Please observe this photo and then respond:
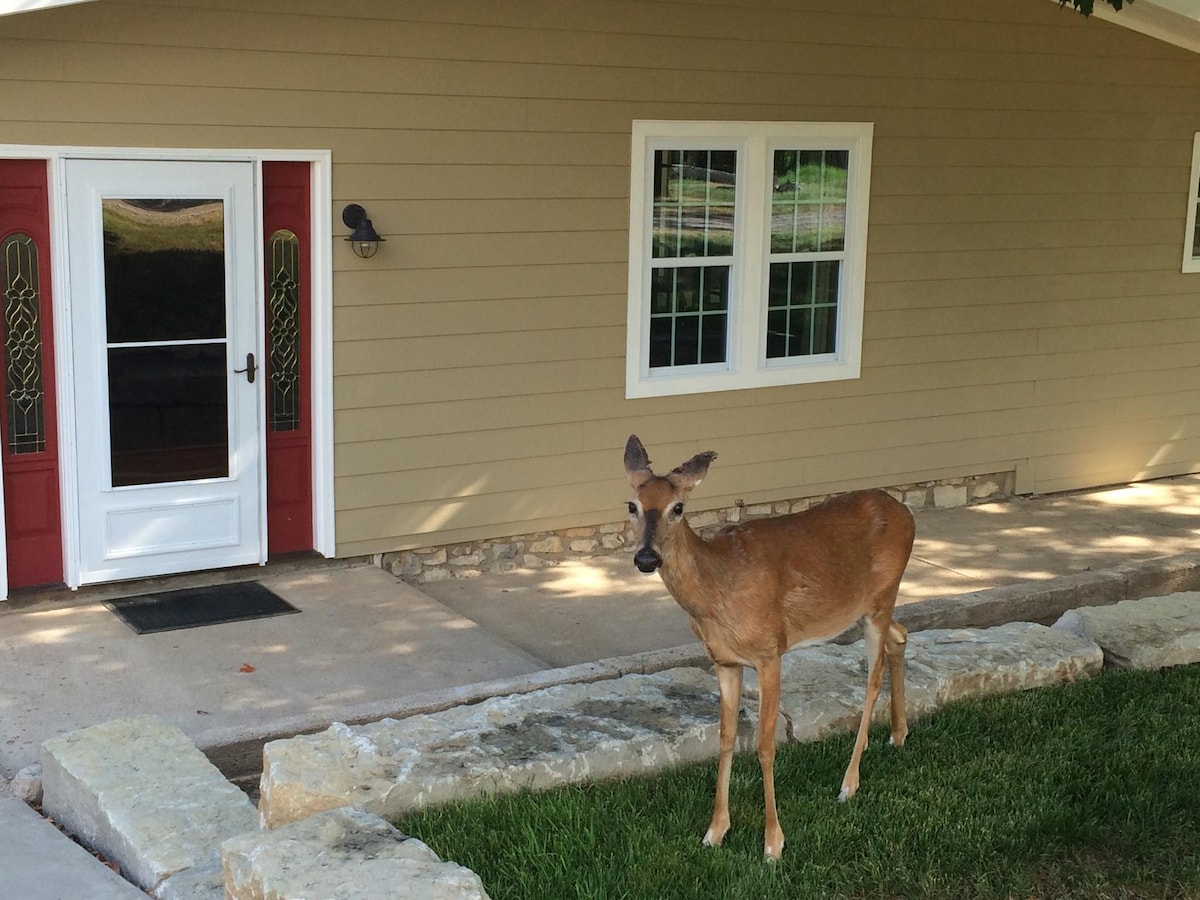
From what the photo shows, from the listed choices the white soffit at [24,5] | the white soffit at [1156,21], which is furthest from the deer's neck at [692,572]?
the white soffit at [1156,21]

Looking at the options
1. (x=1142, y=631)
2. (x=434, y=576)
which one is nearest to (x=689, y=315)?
(x=434, y=576)

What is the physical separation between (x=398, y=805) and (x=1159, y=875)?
2.51 metres

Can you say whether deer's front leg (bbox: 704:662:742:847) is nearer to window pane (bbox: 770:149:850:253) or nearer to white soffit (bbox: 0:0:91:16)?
white soffit (bbox: 0:0:91:16)

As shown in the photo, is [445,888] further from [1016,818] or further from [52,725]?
[52,725]

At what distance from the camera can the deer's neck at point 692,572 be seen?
469 centimetres

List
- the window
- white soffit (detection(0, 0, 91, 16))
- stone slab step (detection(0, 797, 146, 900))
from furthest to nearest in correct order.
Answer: the window < white soffit (detection(0, 0, 91, 16)) < stone slab step (detection(0, 797, 146, 900))

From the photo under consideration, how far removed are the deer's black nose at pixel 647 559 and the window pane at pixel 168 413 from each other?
4.08 metres

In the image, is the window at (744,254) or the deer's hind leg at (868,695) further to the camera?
the window at (744,254)

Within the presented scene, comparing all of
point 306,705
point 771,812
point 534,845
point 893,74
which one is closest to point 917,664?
point 771,812

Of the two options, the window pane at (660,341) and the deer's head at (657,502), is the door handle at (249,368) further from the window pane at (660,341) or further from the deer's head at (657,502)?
the deer's head at (657,502)

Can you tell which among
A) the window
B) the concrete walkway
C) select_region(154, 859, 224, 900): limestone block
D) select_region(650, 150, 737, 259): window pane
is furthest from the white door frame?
select_region(154, 859, 224, 900): limestone block

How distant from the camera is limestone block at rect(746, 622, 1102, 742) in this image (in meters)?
5.88

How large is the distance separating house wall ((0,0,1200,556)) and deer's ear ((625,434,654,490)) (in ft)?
11.9

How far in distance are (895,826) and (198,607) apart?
13.2 ft
